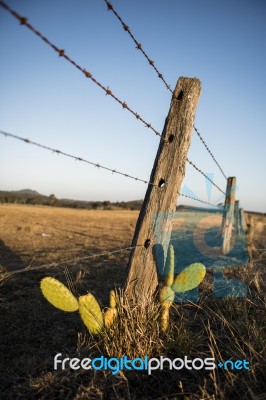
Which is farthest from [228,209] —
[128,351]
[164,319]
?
[128,351]

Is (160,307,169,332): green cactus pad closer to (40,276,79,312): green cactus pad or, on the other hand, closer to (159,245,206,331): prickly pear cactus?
(159,245,206,331): prickly pear cactus

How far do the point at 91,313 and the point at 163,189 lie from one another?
46.9 inches

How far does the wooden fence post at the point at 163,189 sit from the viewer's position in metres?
2.61

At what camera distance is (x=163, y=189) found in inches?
105

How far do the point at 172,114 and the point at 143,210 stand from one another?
900mm

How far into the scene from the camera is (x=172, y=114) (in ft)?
8.82

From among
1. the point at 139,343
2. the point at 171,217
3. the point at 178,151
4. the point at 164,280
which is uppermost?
the point at 178,151

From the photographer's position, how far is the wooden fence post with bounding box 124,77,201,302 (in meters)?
2.61

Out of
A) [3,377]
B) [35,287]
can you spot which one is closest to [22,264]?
[35,287]

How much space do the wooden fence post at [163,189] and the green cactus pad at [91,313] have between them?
0.35 metres

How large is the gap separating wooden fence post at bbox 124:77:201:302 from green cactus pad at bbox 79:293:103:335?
0.35 m

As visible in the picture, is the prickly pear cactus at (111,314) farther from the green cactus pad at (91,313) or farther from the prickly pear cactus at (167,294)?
the prickly pear cactus at (167,294)

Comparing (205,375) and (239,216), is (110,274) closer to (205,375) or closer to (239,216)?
(205,375)

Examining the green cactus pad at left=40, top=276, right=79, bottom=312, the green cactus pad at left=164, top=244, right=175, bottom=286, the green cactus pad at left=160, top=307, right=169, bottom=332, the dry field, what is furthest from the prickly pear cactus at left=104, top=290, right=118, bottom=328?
the green cactus pad at left=164, top=244, right=175, bottom=286
